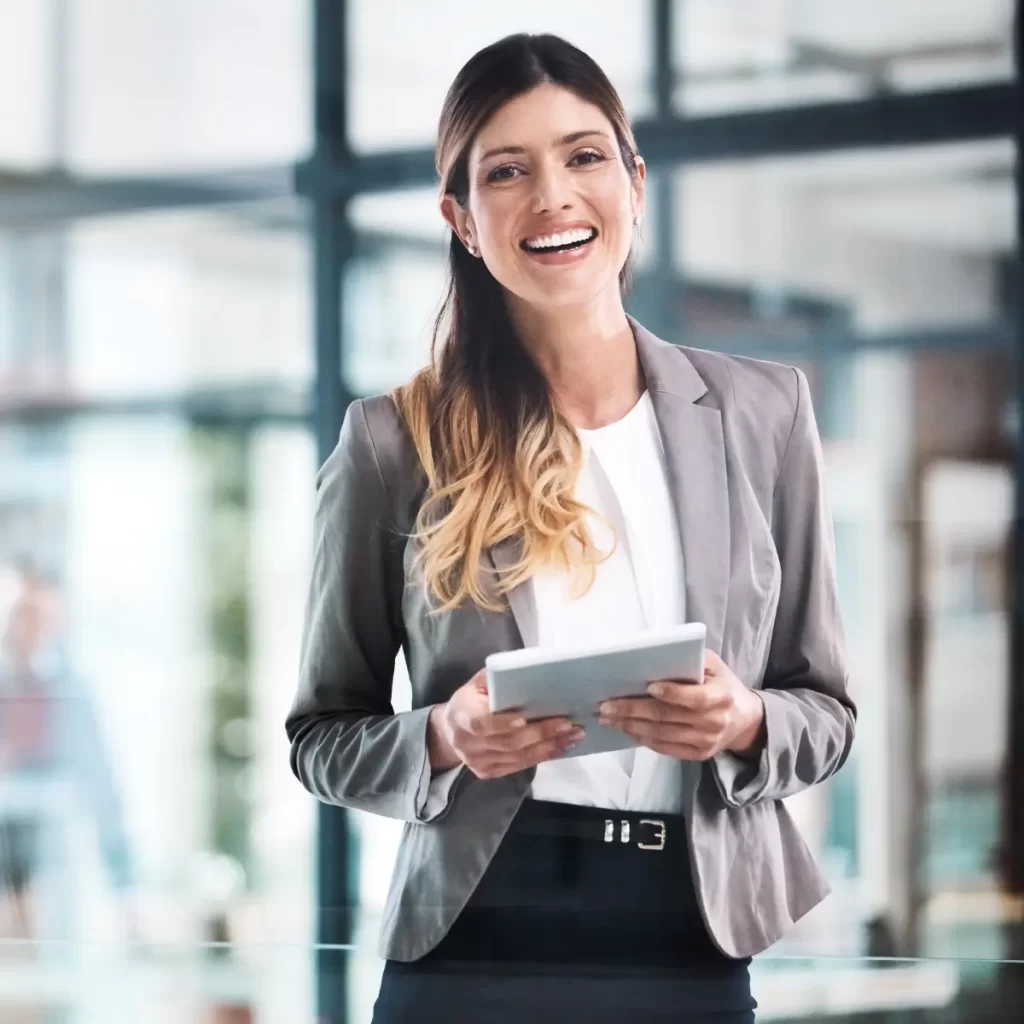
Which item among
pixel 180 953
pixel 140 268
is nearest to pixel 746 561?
pixel 180 953

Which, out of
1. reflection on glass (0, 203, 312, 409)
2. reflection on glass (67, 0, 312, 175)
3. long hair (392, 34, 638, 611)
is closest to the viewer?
long hair (392, 34, 638, 611)

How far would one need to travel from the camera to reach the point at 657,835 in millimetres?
1633

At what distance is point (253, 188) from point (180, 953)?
2.50 meters

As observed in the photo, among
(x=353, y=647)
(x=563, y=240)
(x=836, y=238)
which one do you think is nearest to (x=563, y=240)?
(x=563, y=240)

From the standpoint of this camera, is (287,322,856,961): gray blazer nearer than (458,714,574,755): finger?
No

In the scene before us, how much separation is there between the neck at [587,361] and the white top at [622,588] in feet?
0.08

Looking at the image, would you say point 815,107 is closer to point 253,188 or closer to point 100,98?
point 253,188

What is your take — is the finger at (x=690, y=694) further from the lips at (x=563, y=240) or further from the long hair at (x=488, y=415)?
the lips at (x=563, y=240)

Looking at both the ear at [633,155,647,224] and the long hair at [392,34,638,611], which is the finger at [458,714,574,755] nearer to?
the long hair at [392,34,638,611]

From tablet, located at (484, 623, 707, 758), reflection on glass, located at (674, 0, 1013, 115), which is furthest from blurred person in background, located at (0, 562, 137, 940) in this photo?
tablet, located at (484, 623, 707, 758)

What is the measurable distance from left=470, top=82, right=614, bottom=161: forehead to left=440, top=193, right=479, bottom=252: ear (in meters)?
0.09

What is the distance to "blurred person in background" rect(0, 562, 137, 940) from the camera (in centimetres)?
416

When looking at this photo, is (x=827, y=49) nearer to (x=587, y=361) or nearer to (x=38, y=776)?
(x=587, y=361)

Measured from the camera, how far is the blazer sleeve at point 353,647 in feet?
5.44
